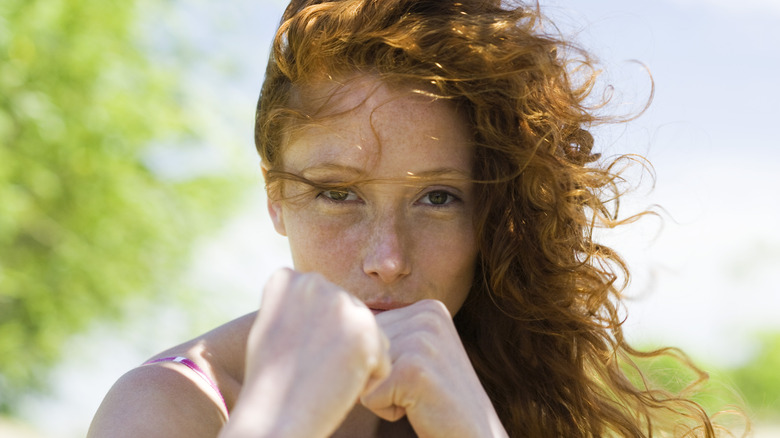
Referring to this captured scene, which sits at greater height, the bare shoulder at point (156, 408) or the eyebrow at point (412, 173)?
the eyebrow at point (412, 173)

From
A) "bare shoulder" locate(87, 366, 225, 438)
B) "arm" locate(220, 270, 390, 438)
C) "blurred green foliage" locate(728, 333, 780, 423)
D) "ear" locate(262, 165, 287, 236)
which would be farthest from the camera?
"blurred green foliage" locate(728, 333, 780, 423)

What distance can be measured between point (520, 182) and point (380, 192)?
49 centimetres

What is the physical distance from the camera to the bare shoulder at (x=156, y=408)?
191 cm

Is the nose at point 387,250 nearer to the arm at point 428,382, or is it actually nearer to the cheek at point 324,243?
the cheek at point 324,243

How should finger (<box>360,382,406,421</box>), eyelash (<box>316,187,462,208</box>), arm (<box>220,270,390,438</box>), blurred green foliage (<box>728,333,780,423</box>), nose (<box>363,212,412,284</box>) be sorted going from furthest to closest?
blurred green foliage (<box>728,333,780,423</box>)
eyelash (<box>316,187,462,208</box>)
nose (<box>363,212,412,284</box>)
finger (<box>360,382,406,421</box>)
arm (<box>220,270,390,438</box>)

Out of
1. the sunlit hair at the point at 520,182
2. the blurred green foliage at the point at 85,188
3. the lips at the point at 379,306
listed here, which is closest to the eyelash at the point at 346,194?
the sunlit hair at the point at 520,182

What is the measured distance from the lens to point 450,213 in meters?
Answer: 2.25

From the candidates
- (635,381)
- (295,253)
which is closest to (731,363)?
(635,381)

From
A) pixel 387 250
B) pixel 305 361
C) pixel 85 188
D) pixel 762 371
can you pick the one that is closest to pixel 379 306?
pixel 387 250

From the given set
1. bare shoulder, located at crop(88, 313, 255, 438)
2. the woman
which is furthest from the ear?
bare shoulder, located at crop(88, 313, 255, 438)

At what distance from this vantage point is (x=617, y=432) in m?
2.54

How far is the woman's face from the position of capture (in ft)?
6.91

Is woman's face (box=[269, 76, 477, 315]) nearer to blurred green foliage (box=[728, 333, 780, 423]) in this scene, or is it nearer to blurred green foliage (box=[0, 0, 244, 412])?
blurred green foliage (box=[0, 0, 244, 412])

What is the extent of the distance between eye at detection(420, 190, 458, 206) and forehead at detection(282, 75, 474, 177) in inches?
3.1
